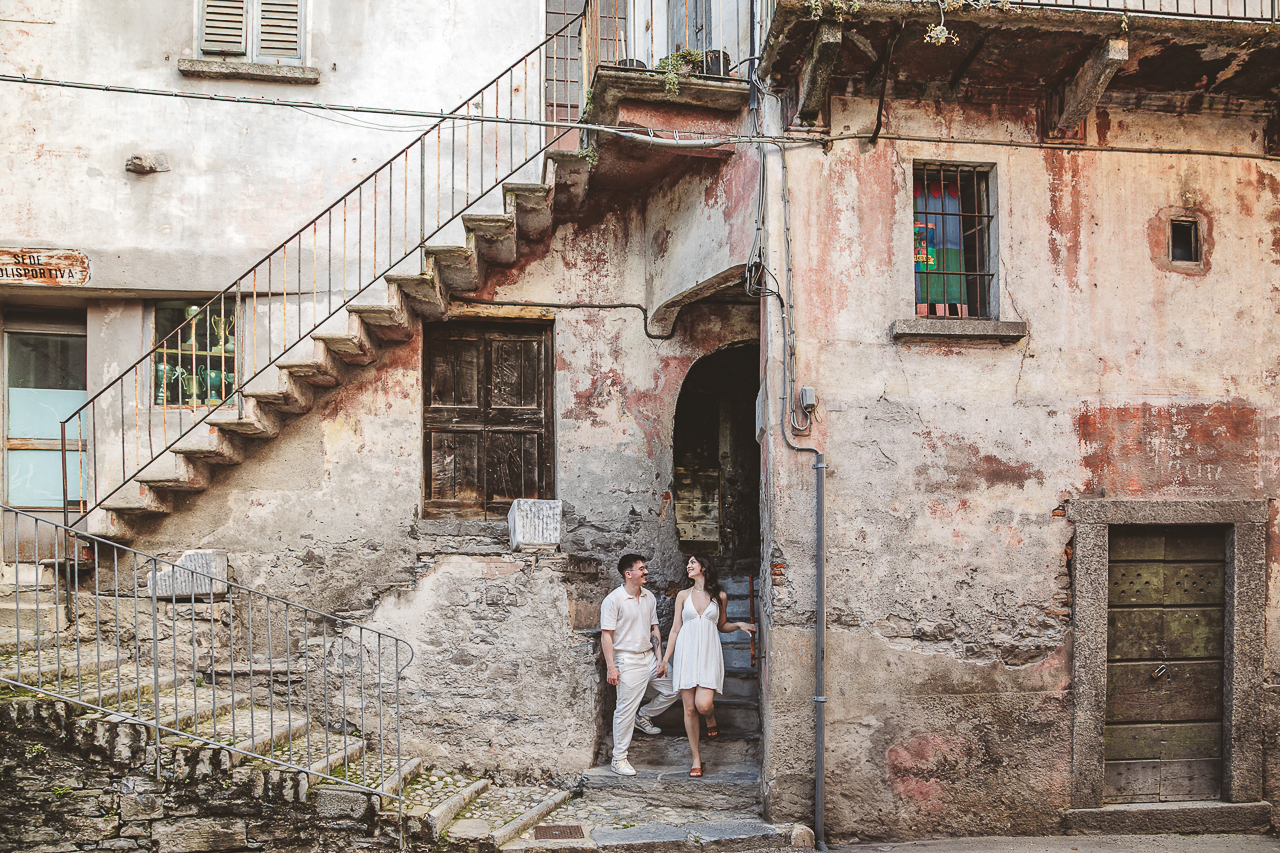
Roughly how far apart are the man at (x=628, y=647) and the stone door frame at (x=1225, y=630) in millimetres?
3232

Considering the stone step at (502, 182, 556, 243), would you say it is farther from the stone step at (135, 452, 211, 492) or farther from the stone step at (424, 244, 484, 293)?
the stone step at (135, 452, 211, 492)

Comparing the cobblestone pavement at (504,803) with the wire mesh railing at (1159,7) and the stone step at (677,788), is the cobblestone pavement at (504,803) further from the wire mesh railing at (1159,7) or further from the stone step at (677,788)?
the wire mesh railing at (1159,7)

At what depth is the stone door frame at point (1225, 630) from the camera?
22.0 feet

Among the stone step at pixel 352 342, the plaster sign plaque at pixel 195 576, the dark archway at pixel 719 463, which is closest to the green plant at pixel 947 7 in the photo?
the dark archway at pixel 719 463

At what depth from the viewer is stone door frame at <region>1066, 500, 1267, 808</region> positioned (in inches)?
264

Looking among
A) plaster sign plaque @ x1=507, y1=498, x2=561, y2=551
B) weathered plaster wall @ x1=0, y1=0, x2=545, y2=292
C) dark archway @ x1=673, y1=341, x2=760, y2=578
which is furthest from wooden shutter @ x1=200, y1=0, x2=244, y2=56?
dark archway @ x1=673, y1=341, x2=760, y2=578

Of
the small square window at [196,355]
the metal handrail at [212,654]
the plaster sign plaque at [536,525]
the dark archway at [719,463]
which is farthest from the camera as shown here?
the dark archway at [719,463]

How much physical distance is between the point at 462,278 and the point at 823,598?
4.11 metres

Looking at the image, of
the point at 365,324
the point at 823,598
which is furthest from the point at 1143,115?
the point at 365,324

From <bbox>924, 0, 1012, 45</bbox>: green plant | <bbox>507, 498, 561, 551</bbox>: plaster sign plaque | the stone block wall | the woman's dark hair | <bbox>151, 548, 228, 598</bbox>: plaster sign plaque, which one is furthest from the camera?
<bbox>151, 548, 228, 598</bbox>: plaster sign plaque

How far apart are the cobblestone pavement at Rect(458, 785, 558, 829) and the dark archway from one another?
3654mm

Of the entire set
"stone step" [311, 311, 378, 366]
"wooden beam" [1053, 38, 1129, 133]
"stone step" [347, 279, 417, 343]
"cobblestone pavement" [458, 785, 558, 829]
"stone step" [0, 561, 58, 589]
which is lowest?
"cobblestone pavement" [458, 785, 558, 829]

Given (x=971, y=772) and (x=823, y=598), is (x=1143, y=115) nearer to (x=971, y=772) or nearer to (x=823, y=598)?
(x=823, y=598)

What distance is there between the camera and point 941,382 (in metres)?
6.74
